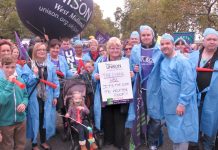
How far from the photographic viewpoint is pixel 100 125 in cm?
579

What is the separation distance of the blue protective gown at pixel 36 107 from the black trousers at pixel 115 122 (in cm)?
90

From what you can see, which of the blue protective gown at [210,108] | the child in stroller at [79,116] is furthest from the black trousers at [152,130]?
the child in stroller at [79,116]

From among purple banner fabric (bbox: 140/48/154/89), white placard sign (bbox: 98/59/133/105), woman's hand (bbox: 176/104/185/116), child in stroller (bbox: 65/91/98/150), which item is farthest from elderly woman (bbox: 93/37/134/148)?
woman's hand (bbox: 176/104/185/116)

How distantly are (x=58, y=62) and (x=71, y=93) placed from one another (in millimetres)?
870

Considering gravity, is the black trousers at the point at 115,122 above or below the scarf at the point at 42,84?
below

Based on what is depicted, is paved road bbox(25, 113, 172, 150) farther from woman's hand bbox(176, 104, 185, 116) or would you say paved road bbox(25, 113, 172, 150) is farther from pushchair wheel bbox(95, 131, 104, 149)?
woman's hand bbox(176, 104, 185, 116)

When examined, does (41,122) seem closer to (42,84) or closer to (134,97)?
(42,84)

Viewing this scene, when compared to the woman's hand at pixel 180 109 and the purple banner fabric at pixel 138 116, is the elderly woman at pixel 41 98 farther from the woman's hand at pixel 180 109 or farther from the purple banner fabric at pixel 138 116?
the woman's hand at pixel 180 109

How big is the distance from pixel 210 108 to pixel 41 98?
107 inches

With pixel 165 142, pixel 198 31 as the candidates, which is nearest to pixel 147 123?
pixel 165 142

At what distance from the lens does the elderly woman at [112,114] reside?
5426mm

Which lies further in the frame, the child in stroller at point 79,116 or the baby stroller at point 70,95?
the baby stroller at point 70,95

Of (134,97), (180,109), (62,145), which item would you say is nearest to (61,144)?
(62,145)

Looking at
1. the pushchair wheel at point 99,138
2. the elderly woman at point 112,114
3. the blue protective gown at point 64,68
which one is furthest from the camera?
the blue protective gown at point 64,68
